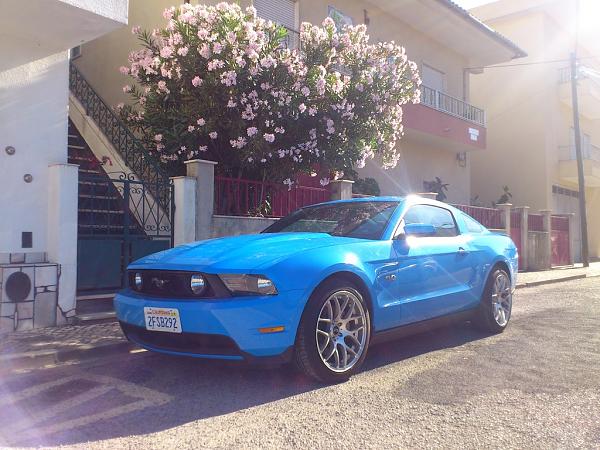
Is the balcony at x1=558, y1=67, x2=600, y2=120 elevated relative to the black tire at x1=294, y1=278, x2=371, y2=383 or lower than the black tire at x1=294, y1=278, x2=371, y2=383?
elevated

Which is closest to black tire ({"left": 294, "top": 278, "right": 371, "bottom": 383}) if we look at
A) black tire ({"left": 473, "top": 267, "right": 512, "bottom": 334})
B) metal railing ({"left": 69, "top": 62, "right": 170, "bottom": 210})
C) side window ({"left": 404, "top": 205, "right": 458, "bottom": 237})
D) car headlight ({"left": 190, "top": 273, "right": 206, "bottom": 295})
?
car headlight ({"left": 190, "top": 273, "right": 206, "bottom": 295})

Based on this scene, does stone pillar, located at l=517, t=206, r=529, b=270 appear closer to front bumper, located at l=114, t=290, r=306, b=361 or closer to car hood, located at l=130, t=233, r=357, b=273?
car hood, located at l=130, t=233, r=357, b=273

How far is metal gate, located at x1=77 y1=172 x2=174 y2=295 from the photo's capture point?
7.07m

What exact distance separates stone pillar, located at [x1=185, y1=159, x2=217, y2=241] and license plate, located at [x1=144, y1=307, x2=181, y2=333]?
4.01 m

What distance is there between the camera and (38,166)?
20.8ft

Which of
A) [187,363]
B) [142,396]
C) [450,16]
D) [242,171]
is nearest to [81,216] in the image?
[242,171]

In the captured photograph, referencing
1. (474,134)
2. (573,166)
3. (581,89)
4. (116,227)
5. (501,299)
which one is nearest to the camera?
(501,299)

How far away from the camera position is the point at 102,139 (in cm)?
997

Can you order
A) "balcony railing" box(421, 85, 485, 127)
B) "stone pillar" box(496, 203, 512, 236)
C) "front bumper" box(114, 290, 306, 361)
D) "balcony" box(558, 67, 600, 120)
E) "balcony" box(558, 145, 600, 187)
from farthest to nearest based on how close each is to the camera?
"balcony" box(558, 67, 600, 120) → "balcony" box(558, 145, 600, 187) → "balcony railing" box(421, 85, 485, 127) → "stone pillar" box(496, 203, 512, 236) → "front bumper" box(114, 290, 306, 361)

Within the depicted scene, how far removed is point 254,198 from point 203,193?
124 centimetres

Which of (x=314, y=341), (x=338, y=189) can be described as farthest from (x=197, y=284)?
(x=338, y=189)

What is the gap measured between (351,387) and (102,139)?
303 inches

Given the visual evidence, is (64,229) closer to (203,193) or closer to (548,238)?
(203,193)

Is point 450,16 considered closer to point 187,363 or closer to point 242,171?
point 242,171
